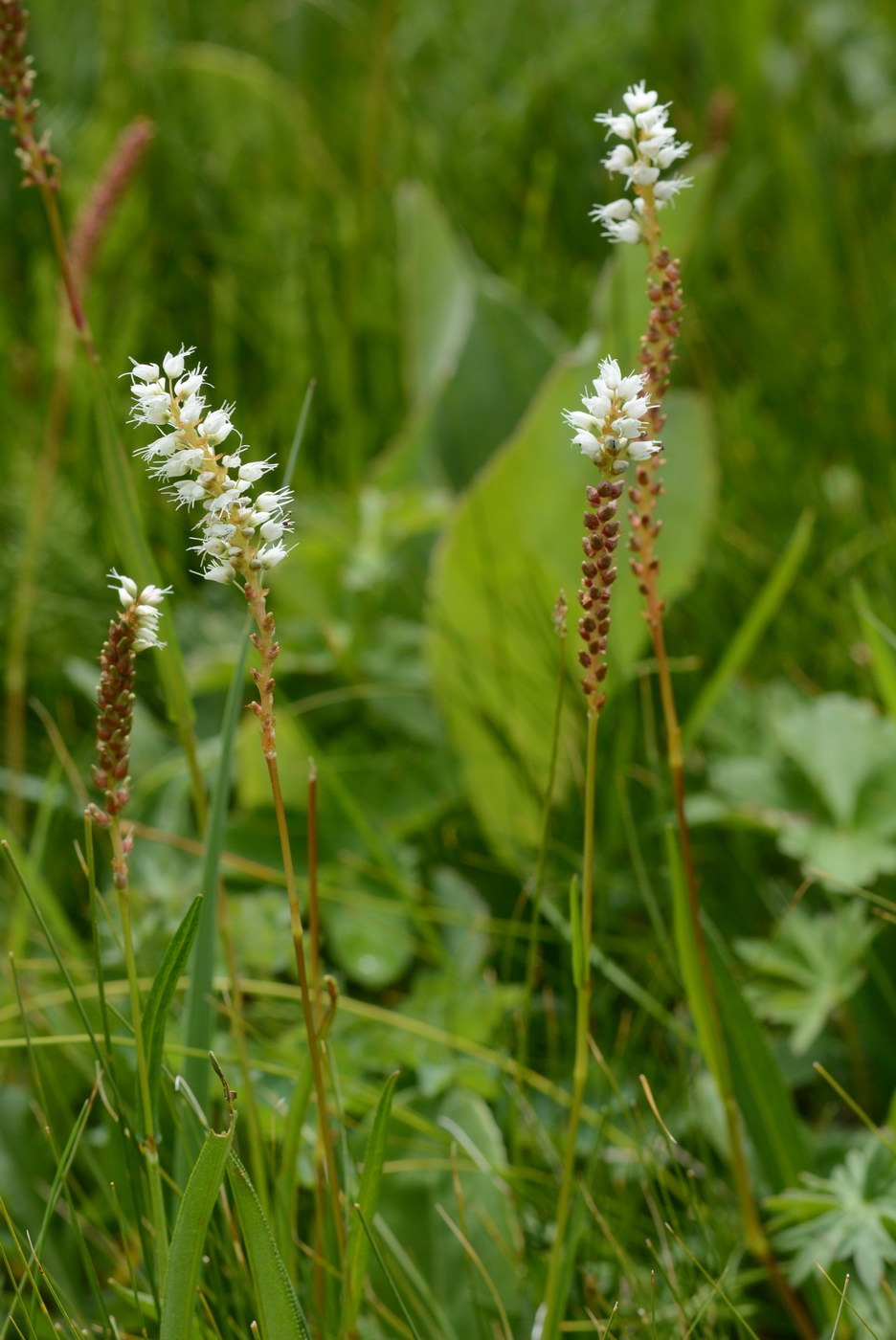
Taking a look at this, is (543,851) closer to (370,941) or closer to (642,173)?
(642,173)

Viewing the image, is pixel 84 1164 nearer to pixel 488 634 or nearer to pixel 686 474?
pixel 488 634

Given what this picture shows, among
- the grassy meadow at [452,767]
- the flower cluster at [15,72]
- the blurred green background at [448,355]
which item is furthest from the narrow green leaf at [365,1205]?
the flower cluster at [15,72]

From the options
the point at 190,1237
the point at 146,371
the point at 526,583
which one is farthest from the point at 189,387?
the point at 526,583

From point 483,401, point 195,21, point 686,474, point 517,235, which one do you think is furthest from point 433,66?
point 686,474

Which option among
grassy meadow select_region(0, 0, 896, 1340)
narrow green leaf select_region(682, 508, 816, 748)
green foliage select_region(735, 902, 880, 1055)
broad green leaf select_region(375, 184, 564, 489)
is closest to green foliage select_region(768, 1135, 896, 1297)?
grassy meadow select_region(0, 0, 896, 1340)

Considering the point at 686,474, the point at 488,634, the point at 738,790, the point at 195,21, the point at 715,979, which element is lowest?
the point at 715,979

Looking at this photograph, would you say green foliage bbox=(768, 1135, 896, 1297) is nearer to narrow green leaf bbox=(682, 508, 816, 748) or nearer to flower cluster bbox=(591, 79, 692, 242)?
narrow green leaf bbox=(682, 508, 816, 748)
